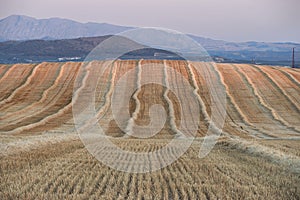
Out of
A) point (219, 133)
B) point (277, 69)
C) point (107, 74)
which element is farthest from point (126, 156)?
point (277, 69)

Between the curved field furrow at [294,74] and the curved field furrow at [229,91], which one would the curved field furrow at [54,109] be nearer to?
the curved field furrow at [229,91]

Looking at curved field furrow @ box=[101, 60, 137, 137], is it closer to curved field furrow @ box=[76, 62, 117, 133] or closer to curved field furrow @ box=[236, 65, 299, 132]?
curved field furrow @ box=[76, 62, 117, 133]

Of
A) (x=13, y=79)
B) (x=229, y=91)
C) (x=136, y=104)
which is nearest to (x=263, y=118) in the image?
(x=229, y=91)

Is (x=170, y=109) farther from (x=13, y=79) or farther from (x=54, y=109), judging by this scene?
(x=13, y=79)

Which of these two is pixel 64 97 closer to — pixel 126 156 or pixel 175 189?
pixel 126 156

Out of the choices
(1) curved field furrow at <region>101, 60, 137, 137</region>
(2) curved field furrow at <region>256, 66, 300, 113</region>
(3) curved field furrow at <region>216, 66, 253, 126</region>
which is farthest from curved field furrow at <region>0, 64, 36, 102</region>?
(2) curved field furrow at <region>256, 66, 300, 113</region>

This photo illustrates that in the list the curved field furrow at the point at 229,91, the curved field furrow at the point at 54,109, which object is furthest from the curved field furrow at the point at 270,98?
Result: the curved field furrow at the point at 54,109
